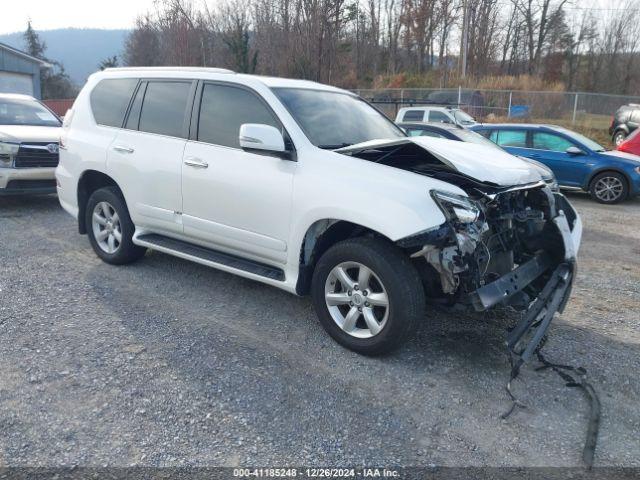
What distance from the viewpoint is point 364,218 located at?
3.53m

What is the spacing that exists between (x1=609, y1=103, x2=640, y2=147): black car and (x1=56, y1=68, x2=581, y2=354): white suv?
18153mm

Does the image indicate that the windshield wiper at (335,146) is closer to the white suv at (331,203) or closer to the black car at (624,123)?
the white suv at (331,203)

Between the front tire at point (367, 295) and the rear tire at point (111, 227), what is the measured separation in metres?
2.44

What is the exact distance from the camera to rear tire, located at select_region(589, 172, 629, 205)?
10.5 m

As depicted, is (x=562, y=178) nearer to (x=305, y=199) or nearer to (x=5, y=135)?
(x=305, y=199)

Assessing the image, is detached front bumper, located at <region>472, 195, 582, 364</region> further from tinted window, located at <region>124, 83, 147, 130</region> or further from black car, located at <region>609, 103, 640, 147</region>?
black car, located at <region>609, 103, 640, 147</region>

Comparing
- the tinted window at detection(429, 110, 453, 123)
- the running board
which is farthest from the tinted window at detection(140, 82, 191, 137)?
the tinted window at detection(429, 110, 453, 123)

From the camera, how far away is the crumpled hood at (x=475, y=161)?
360 centimetres

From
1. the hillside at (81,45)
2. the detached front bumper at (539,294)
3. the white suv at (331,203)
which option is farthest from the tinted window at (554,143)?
the hillside at (81,45)

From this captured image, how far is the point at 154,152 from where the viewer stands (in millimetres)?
4863

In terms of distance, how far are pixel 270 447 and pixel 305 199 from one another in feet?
5.75

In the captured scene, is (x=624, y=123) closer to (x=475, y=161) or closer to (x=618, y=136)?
(x=618, y=136)

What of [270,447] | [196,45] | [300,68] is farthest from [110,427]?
[196,45]

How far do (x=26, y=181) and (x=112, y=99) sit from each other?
3.47 metres
